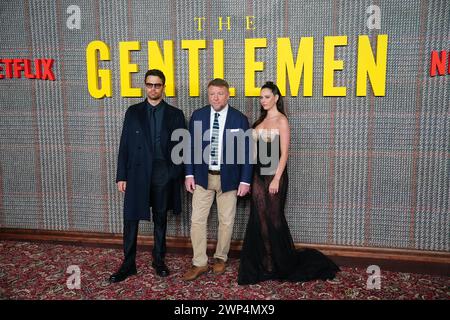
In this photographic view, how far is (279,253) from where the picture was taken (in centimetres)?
339

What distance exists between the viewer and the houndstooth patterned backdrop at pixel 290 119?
3.49 m

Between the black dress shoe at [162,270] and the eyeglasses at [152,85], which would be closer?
the eyeglasses at [152,85]

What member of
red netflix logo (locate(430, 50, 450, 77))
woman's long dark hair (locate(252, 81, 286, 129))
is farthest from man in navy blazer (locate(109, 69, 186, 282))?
red netflix logo (locate(430, 50, 450, 77))

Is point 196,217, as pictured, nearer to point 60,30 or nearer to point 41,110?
point 41,110

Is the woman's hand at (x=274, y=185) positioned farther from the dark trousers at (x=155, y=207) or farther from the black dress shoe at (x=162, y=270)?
the black dress shoe at (x=162, y=270)

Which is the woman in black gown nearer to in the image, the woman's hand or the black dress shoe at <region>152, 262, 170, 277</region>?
the woman's hand

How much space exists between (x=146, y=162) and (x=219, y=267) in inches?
44.5

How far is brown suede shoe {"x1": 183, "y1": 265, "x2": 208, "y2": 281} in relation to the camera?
3396 millimetres

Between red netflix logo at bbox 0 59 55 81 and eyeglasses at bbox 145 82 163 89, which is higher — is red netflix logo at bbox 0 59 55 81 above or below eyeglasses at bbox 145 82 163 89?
above

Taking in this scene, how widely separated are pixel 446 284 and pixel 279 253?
1.42m

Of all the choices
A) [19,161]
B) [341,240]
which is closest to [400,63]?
[341,240]

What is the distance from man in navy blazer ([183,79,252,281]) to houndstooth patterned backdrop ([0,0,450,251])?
0.42 metres

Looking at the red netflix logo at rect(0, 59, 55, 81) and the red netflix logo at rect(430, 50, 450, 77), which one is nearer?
the red netflix logo at rect(430, 50, 450, 77)

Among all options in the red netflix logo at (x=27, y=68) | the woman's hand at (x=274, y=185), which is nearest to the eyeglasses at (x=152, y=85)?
the woman's hand at (x=274, y=185)
